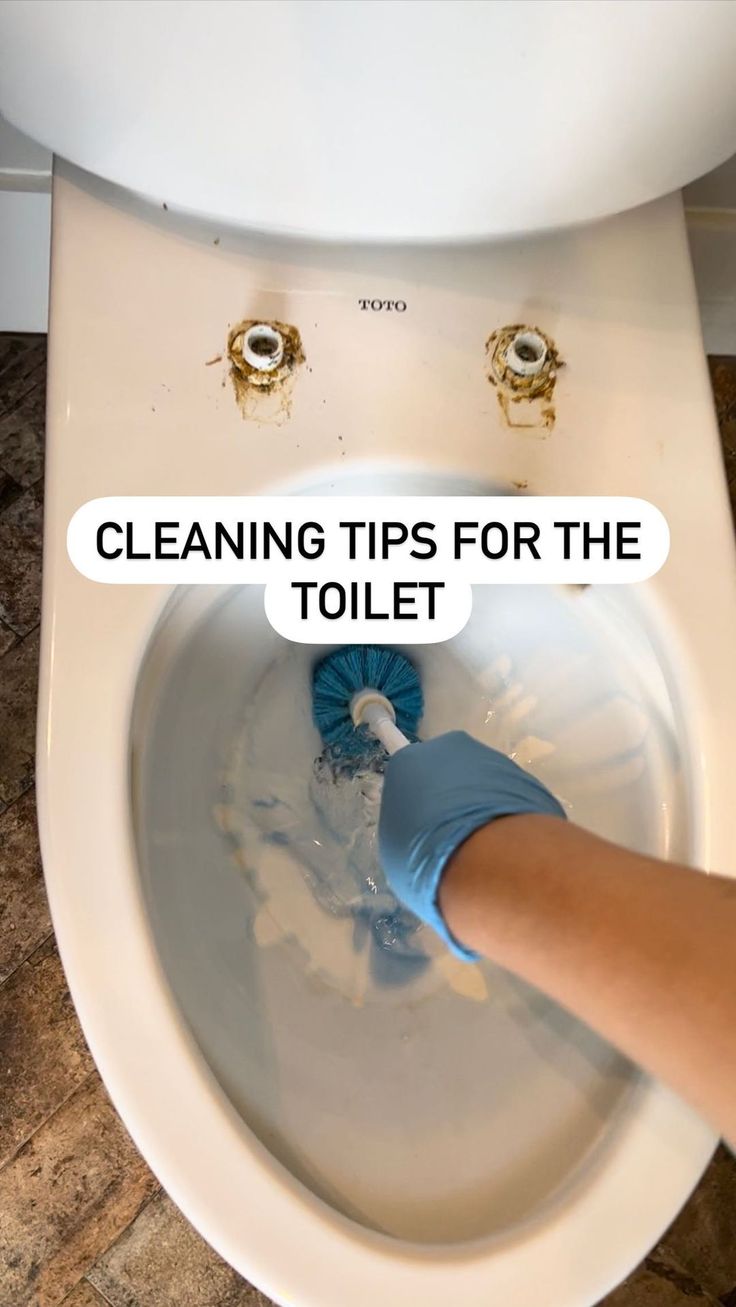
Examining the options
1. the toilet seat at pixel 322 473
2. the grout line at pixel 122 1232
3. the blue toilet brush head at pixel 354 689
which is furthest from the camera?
the grout line at pixel 122 1232

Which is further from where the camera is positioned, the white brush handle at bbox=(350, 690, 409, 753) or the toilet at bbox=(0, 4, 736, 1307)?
the white brush handle at bbox=(350, 690, 409, 753)

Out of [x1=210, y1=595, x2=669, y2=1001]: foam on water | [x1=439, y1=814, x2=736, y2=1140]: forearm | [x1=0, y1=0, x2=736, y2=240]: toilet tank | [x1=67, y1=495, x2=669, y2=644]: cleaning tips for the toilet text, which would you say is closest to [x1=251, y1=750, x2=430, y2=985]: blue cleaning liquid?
[x1=210, y1=595, x2=669, y2=1001]: foam on water

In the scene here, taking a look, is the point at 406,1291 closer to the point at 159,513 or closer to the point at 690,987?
the point at 690,987

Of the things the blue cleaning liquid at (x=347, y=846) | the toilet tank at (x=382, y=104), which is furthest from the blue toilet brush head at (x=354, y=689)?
the toilet tank at (x=382, y=104)

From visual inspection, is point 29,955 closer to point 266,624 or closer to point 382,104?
point 266,624

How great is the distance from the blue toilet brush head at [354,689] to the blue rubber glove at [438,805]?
0.52 ft

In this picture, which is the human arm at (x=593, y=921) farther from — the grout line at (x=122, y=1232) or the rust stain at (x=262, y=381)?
the grout line at (x=122, y=1232)

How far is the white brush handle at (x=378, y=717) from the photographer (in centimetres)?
63

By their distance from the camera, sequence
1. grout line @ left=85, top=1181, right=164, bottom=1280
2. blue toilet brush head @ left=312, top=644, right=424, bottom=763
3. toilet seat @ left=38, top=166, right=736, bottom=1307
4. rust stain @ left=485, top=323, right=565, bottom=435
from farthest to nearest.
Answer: grout line @ left=85, top=1181, right=164, bottom=1280 < blue toilet brush head @ left=312, top=644, right=424, bottom=763 < rust stain @ left=485, top=323, right=565, bottom=435 < toilet seat @ left=38, top=166, right=736, bottom=1307

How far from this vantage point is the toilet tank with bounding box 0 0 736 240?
0.44 meters

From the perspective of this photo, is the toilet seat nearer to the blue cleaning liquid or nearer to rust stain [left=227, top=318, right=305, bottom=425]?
rust stain [left=227, top=318, right=305, bottom=425]

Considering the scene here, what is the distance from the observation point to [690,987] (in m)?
0.39

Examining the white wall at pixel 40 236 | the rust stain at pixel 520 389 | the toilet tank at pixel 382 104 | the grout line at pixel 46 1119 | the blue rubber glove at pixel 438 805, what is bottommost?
the grout line at pixel 46 1119

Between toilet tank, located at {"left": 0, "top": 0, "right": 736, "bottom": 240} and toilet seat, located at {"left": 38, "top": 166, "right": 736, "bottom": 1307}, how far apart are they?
0.04 metres
